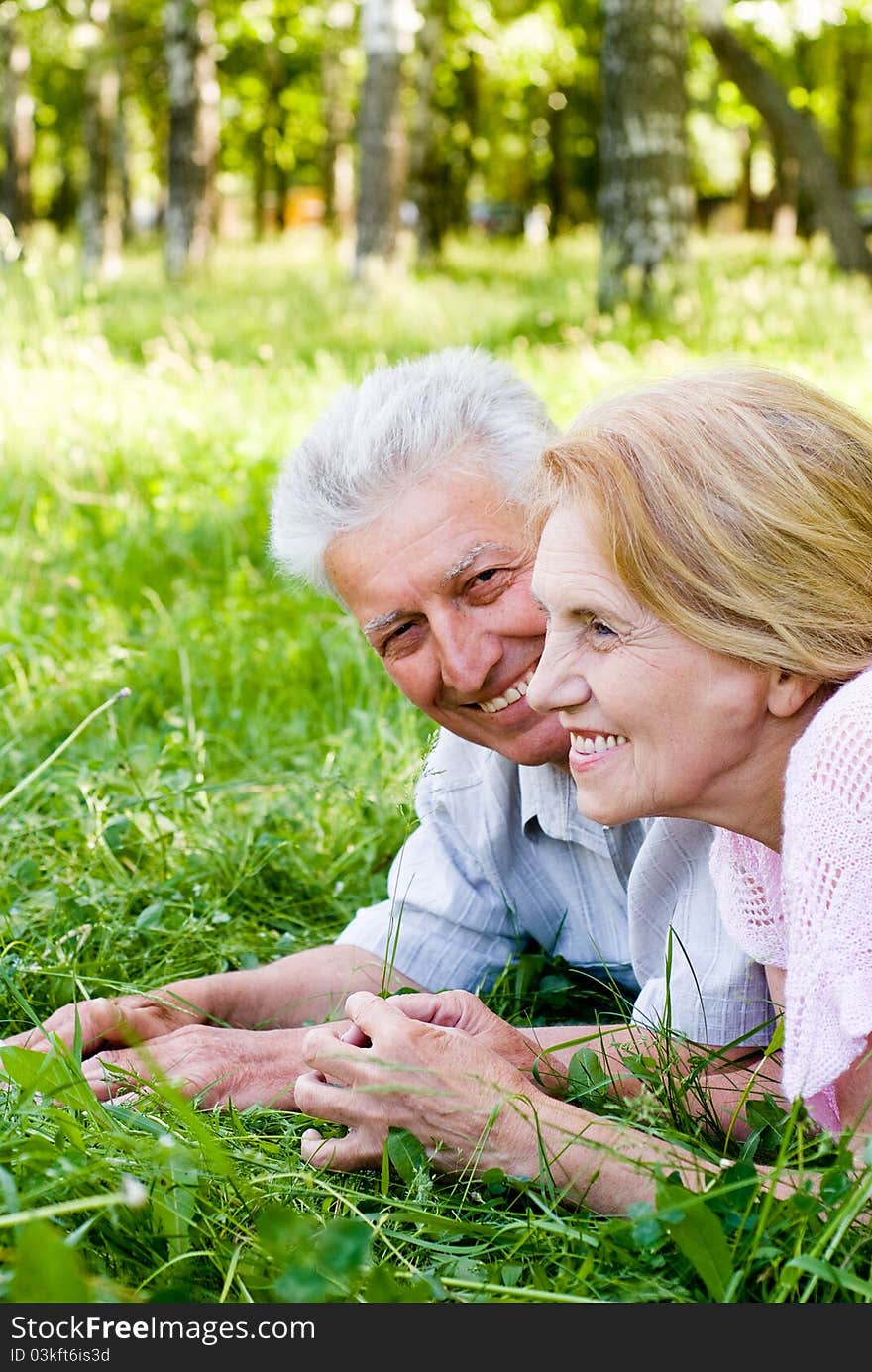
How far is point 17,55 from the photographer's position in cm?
2039

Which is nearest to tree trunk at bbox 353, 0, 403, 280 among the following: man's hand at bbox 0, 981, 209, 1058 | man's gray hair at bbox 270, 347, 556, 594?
man's gray hair at bbox 270, 347, 556, 594

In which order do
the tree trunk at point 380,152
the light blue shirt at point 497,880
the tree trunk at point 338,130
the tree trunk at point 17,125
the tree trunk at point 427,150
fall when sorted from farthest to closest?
the tree trunk at point 338,130 → the tree trunk at point 17,125 → the tree trunk at point 427,150 → the tree trunk at point 380,152 → the light blue shirt at point 497,880

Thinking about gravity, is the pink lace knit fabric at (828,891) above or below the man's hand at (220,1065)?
above

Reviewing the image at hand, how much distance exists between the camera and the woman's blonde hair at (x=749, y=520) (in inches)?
79.0

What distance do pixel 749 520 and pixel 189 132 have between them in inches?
639

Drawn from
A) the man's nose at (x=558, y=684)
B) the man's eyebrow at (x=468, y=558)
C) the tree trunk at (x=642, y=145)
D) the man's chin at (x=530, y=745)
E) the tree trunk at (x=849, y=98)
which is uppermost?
the tree trunk at (x=849, y=98)

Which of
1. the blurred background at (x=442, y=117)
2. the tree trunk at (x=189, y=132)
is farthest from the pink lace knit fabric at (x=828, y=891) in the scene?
the tree trunk at (x=189, y=132)

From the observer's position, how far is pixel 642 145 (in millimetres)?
9523

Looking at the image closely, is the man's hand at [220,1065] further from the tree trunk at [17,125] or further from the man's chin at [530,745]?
the tree trunk at [17,125]

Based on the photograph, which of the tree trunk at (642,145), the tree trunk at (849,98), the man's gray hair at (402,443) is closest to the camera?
the man's gray hair at (402,443)

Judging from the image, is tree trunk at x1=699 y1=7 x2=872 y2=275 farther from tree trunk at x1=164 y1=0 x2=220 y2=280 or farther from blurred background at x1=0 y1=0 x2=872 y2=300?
tree trunk at x1=164 y1=0 x2=220 y2=280

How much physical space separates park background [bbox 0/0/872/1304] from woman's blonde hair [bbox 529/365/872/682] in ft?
1.30

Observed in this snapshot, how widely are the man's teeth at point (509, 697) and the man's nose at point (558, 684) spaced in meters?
0.60

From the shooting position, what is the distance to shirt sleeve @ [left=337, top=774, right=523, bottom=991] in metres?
3.15
